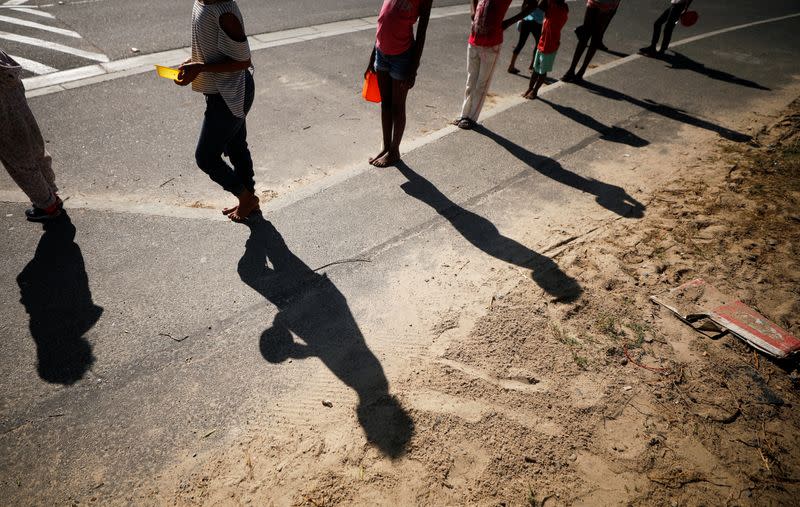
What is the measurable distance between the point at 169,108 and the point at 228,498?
5.49 m

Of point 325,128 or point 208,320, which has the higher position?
point 325,128

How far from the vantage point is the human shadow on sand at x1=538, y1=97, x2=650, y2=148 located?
5.95 metres

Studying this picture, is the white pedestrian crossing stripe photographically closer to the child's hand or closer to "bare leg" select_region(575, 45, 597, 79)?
the child's hand

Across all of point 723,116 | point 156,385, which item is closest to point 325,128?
point 156,385

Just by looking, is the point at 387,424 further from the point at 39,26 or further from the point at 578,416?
the point at 39,26

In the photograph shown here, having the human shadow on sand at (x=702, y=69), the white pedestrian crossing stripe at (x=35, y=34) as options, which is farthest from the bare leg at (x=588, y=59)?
the white pedestrian crossing stripe at (x=35, y=34)

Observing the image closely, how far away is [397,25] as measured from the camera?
4.16m

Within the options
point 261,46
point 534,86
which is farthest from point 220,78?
point 261,46

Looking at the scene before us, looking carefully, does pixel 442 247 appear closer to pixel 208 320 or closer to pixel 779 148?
pixel 208 320

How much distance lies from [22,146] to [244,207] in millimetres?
1917

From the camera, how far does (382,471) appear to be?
248 cm

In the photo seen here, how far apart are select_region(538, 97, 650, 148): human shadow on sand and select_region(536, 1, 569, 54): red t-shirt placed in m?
0.86

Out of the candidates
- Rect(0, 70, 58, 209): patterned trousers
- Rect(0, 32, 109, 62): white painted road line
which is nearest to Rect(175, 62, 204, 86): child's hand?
Rect(0, 70, 58, 209): patterned trousers

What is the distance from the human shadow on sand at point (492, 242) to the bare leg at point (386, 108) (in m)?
0.41
